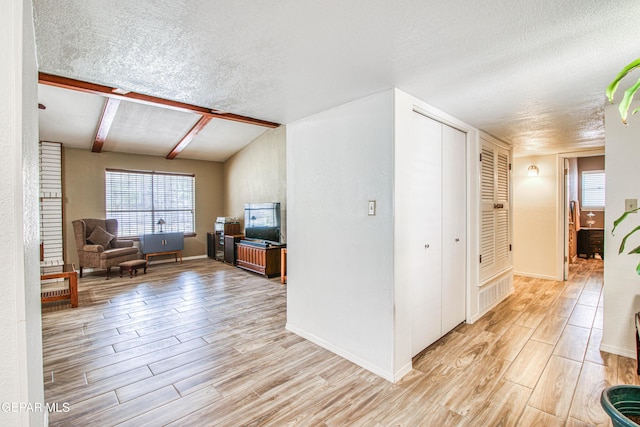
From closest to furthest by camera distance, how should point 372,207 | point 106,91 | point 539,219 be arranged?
point 372,207 → point 106,91 → point 539,219

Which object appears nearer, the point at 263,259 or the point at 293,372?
the point at 293,372

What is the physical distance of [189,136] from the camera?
5996 millimetres

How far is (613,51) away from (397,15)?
4.28 ft

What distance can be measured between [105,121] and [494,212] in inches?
247

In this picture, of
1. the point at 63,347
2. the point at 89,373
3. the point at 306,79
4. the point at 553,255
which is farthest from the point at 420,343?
the point at 553,255

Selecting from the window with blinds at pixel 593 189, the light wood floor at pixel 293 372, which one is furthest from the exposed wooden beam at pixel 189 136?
the window with blinds at pixel 593 189

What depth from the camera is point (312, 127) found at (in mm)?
2809

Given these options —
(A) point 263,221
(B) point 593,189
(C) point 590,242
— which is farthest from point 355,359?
(B) point 593,189

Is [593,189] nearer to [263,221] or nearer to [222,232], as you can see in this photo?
[263,221]

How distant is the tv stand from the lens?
5484 millimetres

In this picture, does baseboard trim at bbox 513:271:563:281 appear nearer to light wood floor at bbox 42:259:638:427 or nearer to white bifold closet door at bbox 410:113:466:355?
light wood floor at bbox 42:259:638:427

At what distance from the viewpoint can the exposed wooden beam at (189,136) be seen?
17.7 feet

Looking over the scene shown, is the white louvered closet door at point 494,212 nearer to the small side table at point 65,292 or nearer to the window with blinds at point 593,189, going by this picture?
the window with blinds at point 593,189

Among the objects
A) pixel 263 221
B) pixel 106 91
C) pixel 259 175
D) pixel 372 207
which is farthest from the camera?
pixel 259 175
